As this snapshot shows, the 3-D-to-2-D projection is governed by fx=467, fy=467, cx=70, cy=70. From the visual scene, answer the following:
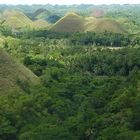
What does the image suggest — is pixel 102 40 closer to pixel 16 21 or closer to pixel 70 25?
pixel 70 25

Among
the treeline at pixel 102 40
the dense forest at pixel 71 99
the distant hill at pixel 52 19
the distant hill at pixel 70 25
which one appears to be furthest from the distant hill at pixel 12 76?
the distant hill at pixel 52 19

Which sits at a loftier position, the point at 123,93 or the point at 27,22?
the point at 123,93

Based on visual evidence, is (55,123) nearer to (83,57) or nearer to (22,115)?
(22,115)

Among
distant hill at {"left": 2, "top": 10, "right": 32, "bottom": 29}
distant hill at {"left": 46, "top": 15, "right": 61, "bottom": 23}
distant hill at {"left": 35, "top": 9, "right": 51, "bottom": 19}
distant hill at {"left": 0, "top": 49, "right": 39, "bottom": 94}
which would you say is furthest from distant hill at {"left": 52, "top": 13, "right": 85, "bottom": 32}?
distant hill at {"left": 0, "top": 49, "right": 39, "bottom": 94}

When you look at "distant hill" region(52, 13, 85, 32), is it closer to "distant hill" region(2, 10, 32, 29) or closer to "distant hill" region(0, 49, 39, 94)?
"distant hill" region(2, 10, 32, 29)

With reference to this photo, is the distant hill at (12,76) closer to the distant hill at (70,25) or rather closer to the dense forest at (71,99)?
the dense forest at (71,99)

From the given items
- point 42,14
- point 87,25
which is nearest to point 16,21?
point 87,25

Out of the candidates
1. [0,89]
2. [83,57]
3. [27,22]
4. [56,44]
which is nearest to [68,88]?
[0,89]
